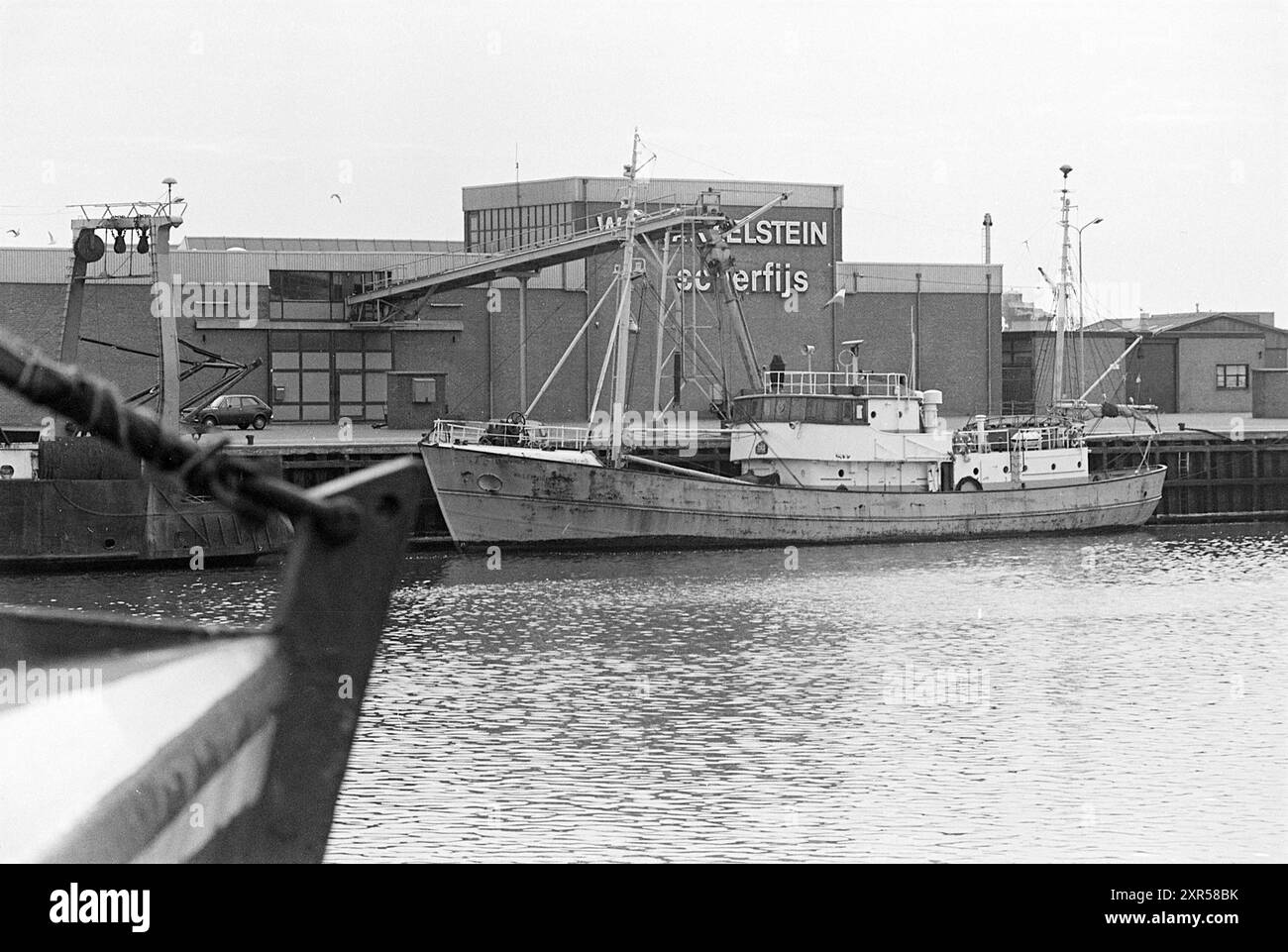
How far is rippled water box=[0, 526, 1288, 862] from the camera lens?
16.7 metres

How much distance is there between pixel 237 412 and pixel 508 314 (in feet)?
41.1

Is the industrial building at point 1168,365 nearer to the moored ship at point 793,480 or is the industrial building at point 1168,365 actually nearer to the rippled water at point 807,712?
the moored ship at point 793,480

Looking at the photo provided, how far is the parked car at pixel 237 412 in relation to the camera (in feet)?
183

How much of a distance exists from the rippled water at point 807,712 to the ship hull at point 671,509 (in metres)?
3.15

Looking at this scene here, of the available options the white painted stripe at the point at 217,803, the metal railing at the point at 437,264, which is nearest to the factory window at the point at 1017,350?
the metal railing at the point at 437,264

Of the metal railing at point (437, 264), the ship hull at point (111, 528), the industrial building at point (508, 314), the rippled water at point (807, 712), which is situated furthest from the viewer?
the industrial building at point (508, 314)

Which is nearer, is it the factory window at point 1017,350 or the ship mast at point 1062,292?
the ship mast at point 1062,292

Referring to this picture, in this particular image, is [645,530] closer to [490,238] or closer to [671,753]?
[671,753]

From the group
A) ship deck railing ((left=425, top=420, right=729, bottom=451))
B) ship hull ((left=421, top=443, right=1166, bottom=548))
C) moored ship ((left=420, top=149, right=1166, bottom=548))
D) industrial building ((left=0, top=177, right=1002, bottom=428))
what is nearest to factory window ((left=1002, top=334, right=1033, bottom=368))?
industrial building ((left=0, top=177, right=1002, bottom=428))

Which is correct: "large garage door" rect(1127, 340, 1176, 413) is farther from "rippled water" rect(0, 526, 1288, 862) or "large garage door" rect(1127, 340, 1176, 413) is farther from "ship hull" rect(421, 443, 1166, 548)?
"rippled water" rect(0, 526, 1288, 862)

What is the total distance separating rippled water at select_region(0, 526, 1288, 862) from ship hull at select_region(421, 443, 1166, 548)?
315cm

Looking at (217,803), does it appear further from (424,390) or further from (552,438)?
(424,390)
